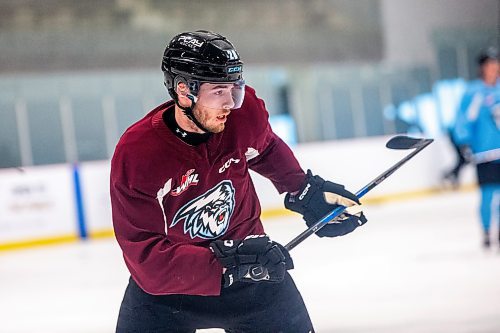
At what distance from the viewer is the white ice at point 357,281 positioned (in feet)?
10.7

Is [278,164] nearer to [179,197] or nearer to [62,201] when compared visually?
[179,197]

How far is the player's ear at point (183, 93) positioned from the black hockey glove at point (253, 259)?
11.4 inches

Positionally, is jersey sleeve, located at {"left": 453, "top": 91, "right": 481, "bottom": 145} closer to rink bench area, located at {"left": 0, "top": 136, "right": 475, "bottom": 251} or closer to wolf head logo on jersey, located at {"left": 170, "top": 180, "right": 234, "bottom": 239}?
rink bench area, located at {"left": 0, "top": 136, "right": 475, "bottom": 251}

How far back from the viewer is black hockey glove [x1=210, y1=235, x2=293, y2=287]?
1.56 meters

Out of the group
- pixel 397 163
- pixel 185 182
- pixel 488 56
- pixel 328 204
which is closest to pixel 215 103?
pixel 185 182

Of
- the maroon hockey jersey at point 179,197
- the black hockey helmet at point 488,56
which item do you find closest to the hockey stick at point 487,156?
the black hockey helmet at point 488,56

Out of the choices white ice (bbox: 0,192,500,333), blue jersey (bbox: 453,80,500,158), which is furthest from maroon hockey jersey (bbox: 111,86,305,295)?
blue jersey (bbox: 453,80,500,158)

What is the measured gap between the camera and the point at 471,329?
2887 mm

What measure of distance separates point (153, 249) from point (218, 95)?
1.07 feet

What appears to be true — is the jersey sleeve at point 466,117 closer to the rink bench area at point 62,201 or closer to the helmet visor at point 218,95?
the rink bench area at point 62,201

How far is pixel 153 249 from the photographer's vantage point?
1.59 meters

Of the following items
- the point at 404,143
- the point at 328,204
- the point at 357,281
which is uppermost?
the point at 404,143

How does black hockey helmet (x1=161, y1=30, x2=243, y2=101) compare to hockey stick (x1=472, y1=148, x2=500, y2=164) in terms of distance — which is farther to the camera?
hockey stick (x1=472, y1=148, x2=500, y2=164)

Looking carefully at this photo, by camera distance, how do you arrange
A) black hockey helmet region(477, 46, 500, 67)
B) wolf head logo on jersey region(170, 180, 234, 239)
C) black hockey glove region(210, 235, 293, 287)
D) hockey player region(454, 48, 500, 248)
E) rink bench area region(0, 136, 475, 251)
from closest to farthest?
black hockey glove region(210, 235, 293, 287) → wolf head logo on jersey region(170, 180, 234, 239) → black hockey helmet region(477, 46, 500, 67) → hockey player region(454, 48, 500, 248) → rink bench area region(0, 136, 475, 251)
